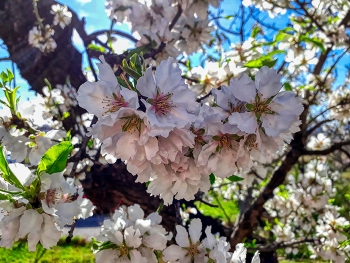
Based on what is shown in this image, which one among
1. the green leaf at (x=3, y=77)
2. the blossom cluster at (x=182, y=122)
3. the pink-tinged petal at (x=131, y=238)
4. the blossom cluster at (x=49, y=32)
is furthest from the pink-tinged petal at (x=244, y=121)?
the blossom cluster at (x=49, y=32)

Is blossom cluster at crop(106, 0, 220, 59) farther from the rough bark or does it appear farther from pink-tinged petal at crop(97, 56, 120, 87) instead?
the rough bark

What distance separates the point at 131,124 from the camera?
445mm

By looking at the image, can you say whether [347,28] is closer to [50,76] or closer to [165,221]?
[165,221]

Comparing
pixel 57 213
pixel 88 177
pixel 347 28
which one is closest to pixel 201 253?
pixel 57 213

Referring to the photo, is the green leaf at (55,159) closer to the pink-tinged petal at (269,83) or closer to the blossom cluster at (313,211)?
the pink-tinged petal at (269,83)

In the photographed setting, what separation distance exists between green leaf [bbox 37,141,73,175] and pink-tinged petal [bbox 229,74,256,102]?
0.86 feet

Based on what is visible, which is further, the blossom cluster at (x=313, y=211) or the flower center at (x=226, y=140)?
the blossom cluster at (x=313, y=211)

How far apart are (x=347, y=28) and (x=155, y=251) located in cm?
192

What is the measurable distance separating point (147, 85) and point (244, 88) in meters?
0.15

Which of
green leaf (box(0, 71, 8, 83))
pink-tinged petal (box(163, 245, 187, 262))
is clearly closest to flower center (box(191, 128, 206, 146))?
pink-tinged petal (box(163, 245, 187, 262))

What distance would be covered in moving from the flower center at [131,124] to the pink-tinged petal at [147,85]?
0.04 m

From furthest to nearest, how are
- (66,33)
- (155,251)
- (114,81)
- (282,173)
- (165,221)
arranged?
(66,33) < (282,173) < (165,221) < (155,251) < (114,81)

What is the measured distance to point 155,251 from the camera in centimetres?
70

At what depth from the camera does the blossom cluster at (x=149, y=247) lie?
638mm
